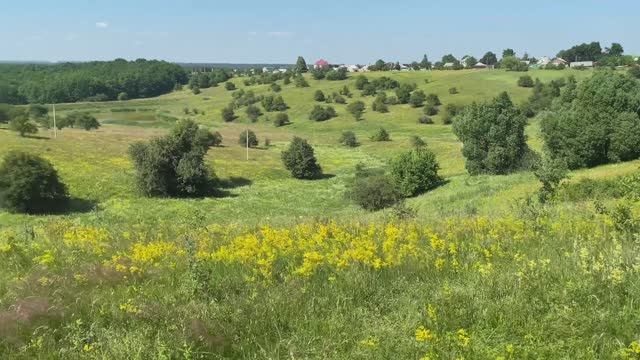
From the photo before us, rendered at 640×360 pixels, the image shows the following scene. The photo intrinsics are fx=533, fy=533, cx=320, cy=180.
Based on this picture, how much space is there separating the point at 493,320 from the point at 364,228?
432cm

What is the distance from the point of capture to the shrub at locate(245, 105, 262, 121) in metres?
142

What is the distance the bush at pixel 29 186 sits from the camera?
46.8m

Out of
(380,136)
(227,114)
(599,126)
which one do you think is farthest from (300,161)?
(227,114)

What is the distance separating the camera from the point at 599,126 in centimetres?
4981

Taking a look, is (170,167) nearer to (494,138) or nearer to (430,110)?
(494,138)

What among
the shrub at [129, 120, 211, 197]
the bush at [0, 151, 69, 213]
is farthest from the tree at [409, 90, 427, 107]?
the bush at [0, 151, 69, 213]

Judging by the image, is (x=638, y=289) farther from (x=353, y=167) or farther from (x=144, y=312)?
(x=353, y=167)

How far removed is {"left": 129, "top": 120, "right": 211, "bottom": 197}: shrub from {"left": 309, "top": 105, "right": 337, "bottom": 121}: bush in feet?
242

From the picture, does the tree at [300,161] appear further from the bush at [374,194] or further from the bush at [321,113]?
the bush at [321,113]

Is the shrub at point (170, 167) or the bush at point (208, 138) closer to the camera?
the shrub at point (170, 167)

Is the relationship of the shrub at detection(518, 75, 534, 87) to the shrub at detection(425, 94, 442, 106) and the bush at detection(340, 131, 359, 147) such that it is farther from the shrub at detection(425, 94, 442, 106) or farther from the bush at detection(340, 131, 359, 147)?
the bush at detection(340, 131, 359, 147)

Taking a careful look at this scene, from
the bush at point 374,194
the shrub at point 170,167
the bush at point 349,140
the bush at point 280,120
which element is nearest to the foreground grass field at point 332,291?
the bush at point 374,194

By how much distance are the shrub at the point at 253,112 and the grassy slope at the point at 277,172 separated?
156 inches

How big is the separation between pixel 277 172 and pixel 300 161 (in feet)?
11.8
